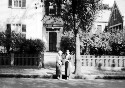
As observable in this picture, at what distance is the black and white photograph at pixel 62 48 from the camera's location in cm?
1373

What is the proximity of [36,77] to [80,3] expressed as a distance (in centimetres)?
549

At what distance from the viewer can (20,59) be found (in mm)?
18328

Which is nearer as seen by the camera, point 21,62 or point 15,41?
point 21,62

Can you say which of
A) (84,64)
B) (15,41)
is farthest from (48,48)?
(84,64)

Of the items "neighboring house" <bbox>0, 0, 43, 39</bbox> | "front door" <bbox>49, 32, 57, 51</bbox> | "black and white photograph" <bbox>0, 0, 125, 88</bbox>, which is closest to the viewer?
"black and white photograph" <bbox>0, 0, 125, 88</bbox>

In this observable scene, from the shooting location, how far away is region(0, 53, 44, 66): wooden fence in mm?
18234

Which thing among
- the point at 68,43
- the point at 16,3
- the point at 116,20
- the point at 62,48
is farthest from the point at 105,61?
the point at 116,20

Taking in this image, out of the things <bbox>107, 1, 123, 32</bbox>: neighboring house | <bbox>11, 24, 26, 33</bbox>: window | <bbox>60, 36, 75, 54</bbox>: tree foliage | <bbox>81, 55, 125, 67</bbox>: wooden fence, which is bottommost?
<bbox>81, 55, 125, 67</bbox>: wooden fence

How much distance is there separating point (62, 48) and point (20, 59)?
16.0ft

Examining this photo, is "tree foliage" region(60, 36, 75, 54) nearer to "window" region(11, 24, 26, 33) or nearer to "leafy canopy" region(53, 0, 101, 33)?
"leafy canopy" region(53, 0, 101, 33)

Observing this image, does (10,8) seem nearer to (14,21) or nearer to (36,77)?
(14,21)

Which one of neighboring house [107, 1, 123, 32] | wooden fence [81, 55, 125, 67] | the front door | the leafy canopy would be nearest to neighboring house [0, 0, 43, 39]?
the front door

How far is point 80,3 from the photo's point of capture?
47.2 feet

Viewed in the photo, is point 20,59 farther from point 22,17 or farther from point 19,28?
point 22,17
